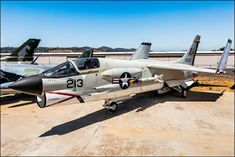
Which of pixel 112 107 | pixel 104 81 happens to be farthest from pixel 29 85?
pixel 112 107

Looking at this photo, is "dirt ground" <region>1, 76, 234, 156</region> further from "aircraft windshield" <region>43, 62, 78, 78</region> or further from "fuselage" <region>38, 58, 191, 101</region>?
"aircraft windshield" <region>43, 62, 78, 78</region>

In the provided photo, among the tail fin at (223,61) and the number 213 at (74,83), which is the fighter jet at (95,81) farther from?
the tail fin at (223,61)

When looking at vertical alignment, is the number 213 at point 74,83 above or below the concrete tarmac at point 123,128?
above

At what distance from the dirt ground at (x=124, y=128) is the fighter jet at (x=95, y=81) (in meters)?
0.65

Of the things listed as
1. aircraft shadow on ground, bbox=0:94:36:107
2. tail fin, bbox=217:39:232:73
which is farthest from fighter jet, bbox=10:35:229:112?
aircraft shadow on ground, bbox=0:94:36:107

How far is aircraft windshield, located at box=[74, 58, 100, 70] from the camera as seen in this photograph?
914cm

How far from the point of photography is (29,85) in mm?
8031

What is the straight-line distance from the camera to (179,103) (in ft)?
40.3

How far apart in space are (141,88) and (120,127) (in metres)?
3.13

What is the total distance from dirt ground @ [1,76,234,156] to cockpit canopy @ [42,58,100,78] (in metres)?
1.19

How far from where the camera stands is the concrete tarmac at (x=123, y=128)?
6922 mm

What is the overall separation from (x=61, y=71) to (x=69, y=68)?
355 mm

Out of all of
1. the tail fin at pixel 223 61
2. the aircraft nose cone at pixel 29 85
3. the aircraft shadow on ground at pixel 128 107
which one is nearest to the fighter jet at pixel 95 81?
the aircraft nose cone at pixel 29 85

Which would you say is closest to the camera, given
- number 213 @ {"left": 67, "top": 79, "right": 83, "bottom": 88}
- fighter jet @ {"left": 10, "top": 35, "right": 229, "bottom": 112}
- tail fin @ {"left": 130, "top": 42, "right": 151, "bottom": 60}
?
fighter jet @ {"left": 10, "top": 35, "right": 229, "bottom": 112}
